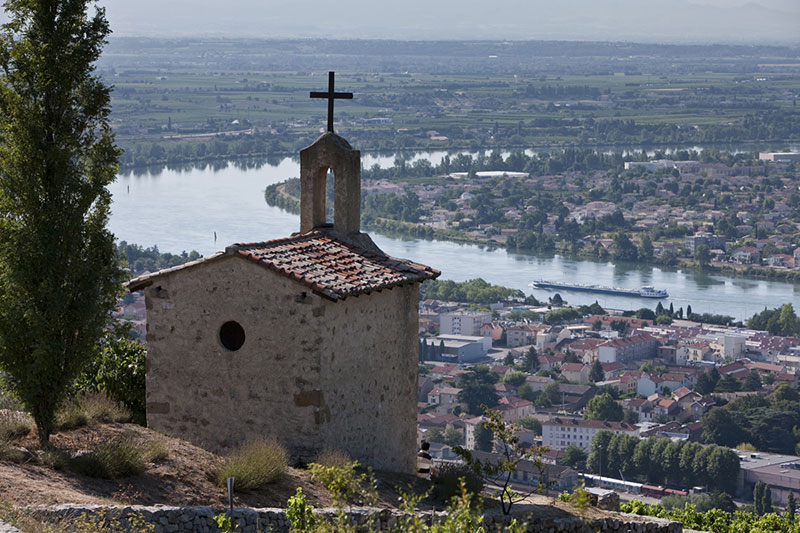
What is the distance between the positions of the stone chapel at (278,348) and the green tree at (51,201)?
0.74 m

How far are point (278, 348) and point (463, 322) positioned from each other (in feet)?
148

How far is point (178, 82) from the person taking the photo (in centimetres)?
13612

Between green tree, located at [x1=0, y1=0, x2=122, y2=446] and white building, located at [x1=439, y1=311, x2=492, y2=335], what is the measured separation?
4511 centimetres

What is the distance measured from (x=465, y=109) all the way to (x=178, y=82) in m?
30.1

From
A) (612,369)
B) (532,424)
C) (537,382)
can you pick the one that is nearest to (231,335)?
(532,424)

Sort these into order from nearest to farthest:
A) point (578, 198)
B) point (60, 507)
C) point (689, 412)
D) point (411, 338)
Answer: point (60, 507) → point (411, 338) → point (689, 412) → point (578, 198)

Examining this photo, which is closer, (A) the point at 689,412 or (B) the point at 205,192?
(A) the point at 689,412

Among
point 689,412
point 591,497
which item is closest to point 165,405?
point 591,497

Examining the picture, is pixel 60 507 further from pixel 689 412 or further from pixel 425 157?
pixel 425 157

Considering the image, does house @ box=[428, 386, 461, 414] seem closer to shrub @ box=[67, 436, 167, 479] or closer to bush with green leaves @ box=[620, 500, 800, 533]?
bush with green leaves @ box=[620, 500, 800, 533]

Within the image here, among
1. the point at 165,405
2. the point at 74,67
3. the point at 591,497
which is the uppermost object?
the point at 74,67

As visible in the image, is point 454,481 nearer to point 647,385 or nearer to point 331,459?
point 331,459

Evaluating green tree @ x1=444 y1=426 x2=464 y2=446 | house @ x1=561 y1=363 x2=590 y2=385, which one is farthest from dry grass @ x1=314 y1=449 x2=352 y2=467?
house @ x1=561 y1=363 x2=590 y2=385

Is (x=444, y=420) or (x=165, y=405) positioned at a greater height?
(x=165, y=405)
